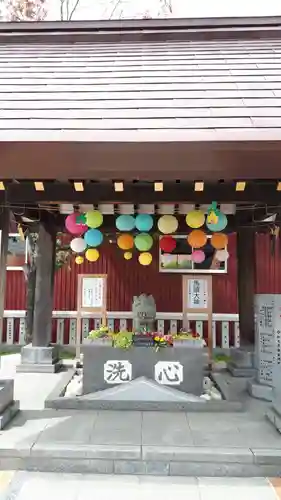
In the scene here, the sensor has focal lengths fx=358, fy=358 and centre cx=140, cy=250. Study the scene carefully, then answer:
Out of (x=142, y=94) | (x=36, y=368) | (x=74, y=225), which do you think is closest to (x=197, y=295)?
(x=36, y=368)

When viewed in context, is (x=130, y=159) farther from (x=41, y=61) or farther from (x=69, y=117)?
(x=41, y=61)

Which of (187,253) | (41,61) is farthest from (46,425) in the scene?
Answer: (187,253)

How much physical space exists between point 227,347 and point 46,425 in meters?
6.71

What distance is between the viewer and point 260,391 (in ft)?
20.3

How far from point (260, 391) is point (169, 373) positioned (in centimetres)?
172

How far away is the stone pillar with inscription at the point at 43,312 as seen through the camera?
7676 mm

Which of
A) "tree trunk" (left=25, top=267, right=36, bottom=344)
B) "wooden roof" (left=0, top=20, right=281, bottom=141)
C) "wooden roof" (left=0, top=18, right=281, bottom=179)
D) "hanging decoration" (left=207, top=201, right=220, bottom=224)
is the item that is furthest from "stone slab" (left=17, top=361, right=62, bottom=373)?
"wooden roof" (left=0, top=20, right=281, bottom=141)

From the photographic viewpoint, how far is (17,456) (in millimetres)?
3838

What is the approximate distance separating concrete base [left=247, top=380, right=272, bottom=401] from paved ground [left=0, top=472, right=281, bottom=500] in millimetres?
2565

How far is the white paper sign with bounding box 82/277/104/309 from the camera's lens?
9555 mm

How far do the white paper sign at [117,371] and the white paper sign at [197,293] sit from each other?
11.9ft

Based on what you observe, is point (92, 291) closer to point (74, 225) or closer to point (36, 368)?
point (36, 368)

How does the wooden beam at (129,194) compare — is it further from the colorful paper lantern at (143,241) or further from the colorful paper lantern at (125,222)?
the colorful paper lantern at (143,241)

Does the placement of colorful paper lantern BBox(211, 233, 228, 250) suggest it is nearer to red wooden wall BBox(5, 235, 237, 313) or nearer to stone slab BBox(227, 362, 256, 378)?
stone slab BBox(227, 362, 256, 378)
